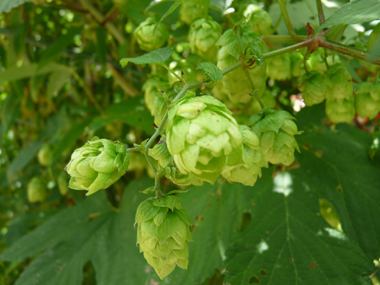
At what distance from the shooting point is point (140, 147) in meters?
0.67

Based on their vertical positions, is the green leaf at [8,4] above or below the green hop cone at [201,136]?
above

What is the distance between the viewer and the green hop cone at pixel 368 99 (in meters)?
0.93

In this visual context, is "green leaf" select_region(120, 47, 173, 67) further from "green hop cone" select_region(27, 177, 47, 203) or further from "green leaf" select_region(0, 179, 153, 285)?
"green hop cone" select_region(27, 177, 47, 203)

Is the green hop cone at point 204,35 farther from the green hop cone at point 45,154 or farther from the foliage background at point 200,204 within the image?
the green hop cone at point 45,154

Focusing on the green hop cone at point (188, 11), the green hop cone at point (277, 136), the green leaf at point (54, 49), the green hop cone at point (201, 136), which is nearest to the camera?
the green hop cone at point (201, 136)

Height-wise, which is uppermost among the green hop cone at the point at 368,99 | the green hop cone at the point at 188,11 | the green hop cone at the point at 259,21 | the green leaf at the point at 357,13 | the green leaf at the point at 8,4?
the green leaf at the point at 8,4

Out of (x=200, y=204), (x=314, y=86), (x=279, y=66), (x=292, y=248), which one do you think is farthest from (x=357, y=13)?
(x=200, y=204)

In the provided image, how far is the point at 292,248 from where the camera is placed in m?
1.04

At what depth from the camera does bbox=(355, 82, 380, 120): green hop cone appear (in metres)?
0.93

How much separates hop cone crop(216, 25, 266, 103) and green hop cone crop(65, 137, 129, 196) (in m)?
0.34

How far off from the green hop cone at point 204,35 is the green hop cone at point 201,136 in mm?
408

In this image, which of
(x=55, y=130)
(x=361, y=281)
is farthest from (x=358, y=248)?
(x=55, y=130)

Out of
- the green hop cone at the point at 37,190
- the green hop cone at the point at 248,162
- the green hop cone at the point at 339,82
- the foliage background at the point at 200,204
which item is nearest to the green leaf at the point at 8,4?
the foliage background at the point at 200,204

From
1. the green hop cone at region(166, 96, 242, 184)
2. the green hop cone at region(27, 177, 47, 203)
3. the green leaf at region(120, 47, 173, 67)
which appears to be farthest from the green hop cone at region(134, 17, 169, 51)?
the green hop cone at region(27, 177, 47, 203)
